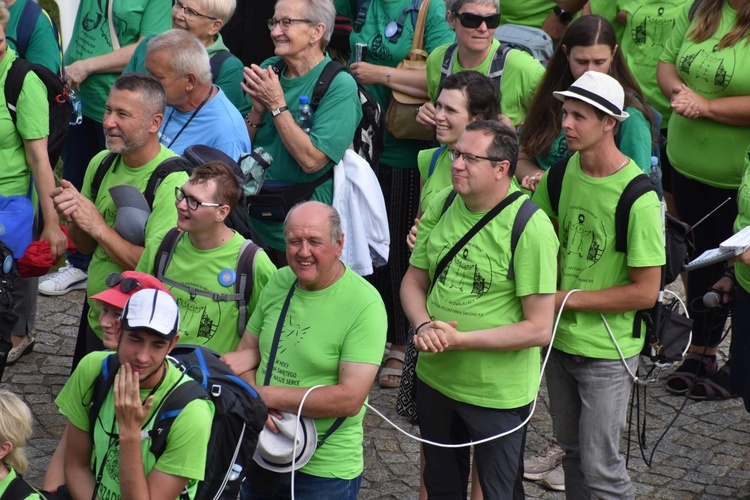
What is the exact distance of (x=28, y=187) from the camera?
21.0ft

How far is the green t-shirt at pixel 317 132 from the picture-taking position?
611 centimetres

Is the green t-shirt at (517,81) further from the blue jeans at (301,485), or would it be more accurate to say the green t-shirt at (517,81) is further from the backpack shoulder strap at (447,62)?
the blue jeans at (301,485)

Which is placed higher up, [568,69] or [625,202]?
[568,69]

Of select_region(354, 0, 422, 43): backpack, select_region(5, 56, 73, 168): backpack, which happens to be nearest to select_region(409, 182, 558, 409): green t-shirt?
select_region(354, 0, 422, 43): backpack

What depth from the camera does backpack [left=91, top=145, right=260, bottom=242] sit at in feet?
17.3

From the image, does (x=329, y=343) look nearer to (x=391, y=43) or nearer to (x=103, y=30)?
(x=391, y=43)

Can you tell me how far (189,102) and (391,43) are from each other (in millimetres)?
1651

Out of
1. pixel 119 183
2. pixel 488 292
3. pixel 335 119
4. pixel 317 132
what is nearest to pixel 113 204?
pixel 119 183

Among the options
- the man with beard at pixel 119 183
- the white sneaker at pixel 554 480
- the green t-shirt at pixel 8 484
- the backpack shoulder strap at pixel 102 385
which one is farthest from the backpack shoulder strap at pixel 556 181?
the green t-shirt at pixel 8 484

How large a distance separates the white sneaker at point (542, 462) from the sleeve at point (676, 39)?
7.96ft

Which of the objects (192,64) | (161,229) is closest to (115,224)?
(161,229)

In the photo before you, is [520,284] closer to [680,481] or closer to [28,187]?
[680,481]

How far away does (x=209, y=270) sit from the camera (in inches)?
194

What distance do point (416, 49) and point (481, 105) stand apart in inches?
64.8
